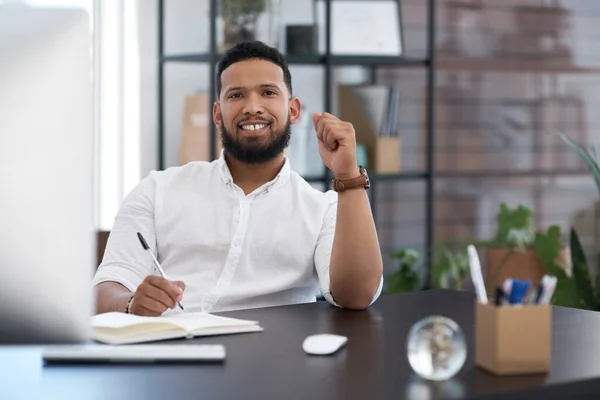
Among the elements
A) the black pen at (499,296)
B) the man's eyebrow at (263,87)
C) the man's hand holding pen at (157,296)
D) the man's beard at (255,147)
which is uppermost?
the man's eyebrow at (263,87)

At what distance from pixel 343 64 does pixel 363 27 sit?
180 mm

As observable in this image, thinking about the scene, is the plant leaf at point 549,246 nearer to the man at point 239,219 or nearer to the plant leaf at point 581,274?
the plant leaf at point 581,274

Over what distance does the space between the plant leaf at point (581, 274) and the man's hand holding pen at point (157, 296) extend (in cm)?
191

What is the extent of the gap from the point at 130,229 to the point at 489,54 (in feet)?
8.88

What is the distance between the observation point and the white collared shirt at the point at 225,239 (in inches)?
90.8

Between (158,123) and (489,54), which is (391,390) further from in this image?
(489,54)

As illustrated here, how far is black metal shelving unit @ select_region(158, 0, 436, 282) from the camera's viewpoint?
365cm

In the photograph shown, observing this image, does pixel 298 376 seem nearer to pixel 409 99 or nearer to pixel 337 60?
pixel 337 60

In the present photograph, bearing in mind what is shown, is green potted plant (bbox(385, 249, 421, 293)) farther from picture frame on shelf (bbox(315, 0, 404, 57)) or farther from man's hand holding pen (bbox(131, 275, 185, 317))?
man's hand holding pen (bbox(131, 275, 185, 317))

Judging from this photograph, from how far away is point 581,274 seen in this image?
3.38 meters

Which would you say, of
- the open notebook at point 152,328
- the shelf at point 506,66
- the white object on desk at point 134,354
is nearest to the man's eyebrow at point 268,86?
the open notebook at point 152,328

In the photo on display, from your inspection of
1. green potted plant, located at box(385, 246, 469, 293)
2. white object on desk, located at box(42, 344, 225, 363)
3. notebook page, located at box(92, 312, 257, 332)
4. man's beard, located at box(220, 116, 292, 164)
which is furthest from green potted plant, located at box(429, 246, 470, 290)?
white object on desk, located at box(42, 344, 225, 363)

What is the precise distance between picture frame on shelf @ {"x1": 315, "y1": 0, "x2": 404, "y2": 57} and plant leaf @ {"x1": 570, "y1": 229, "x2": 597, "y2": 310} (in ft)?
3.74

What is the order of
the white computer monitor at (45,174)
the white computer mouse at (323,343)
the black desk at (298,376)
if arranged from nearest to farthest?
the white computer monitor at (45,174)
the black desk at (298,376)
the white computer mouse at (323,343)
